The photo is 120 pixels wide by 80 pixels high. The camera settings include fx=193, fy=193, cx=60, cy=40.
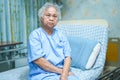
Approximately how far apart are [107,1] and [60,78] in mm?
2316

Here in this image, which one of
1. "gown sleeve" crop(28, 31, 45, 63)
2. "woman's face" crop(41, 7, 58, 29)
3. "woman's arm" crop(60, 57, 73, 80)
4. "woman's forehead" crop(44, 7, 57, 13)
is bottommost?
"woman's arm" crop(60, 57, 73, 80)

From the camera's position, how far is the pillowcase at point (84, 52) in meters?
1.93

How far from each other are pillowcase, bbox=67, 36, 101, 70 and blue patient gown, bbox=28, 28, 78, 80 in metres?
0.30

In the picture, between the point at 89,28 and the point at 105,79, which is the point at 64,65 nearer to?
the point at 105,79

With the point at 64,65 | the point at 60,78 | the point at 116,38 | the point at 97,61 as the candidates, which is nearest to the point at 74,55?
the point at 97,61

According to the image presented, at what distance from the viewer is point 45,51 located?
1616mm

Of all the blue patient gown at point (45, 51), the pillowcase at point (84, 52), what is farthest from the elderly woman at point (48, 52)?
the pillowcase at point (84, 52)

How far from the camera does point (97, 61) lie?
1974 mm

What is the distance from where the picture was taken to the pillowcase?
1931 mm

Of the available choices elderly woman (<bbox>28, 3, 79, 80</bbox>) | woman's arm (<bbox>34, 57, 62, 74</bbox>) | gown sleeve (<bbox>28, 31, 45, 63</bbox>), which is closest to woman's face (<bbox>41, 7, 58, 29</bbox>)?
elderly woman (<bbox>28, 3, 79, 80</bbox>)

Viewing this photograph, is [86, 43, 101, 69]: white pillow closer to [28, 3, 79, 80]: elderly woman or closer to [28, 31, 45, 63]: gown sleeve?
[28, 3, 79, 80]: elderly woman

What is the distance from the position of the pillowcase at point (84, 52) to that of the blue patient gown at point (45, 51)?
299mm

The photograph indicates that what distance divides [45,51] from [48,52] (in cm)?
3

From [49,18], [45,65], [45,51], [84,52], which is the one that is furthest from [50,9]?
[84,52]
